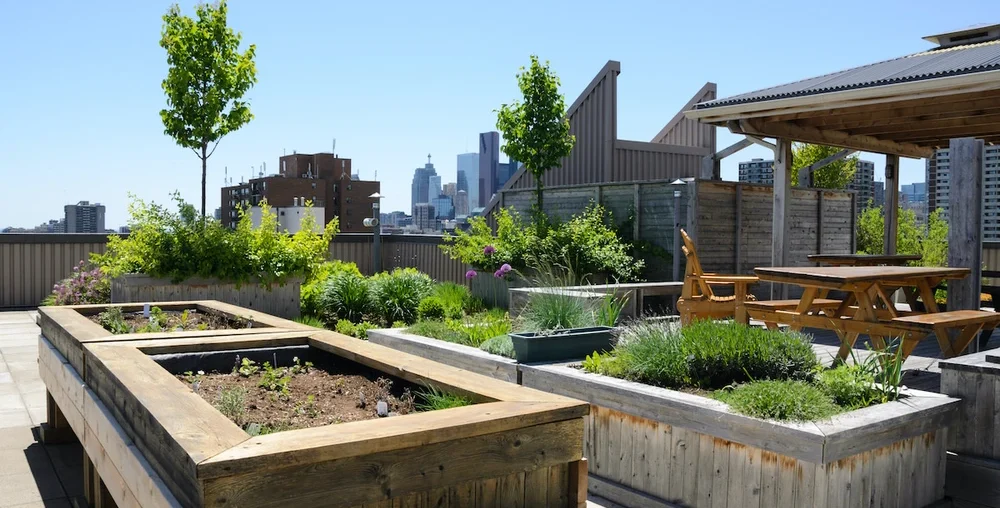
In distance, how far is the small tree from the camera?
12.1m

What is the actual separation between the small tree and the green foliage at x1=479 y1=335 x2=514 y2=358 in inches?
263

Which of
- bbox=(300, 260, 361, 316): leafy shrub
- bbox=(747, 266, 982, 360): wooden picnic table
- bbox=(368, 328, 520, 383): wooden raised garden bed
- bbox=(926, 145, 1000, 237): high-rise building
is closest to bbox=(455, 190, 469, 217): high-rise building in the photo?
bbox=(926, 145, 1000, 237): high-rise building

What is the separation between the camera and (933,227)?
14.2 m

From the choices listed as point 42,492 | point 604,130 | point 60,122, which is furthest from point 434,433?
point 60,122

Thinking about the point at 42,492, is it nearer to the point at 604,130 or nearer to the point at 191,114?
the point at 191,114

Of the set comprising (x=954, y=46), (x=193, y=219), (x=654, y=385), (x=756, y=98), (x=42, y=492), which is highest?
(x=954, y=46)

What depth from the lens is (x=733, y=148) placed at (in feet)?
30.9

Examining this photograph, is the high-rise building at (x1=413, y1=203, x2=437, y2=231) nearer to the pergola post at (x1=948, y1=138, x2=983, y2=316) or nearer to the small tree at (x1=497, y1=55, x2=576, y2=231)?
the small tree at (x1=497, y1=55, x2=576, y2=231)

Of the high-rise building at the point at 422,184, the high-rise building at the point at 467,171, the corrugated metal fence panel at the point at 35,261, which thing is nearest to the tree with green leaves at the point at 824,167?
the corrugated metal fence panel at the point at 35,261

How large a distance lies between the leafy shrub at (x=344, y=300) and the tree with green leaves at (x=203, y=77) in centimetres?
184

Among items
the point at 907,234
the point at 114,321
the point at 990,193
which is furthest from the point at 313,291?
the point at 907,234

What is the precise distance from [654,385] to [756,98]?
4829mm

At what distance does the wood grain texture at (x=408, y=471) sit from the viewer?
6.69 feet

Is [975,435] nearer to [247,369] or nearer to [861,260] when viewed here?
[247,369]
